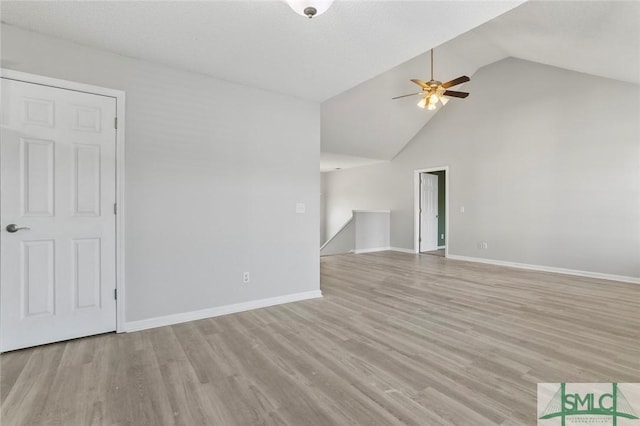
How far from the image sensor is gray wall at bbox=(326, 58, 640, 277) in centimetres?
453

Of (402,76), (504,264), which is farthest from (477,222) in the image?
(402,76)

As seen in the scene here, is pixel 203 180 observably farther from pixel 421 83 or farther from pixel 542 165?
pixel 542 165

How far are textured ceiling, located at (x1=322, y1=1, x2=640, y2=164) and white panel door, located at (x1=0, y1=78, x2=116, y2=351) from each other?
392 centimetres

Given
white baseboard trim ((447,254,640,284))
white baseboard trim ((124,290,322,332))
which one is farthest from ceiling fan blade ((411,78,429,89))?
white baseboard trim ((447,254,640,284))

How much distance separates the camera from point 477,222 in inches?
246

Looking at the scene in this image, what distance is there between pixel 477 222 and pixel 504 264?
100cm

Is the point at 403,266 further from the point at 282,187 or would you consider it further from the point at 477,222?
the point at 282,187

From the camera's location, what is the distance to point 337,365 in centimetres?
207

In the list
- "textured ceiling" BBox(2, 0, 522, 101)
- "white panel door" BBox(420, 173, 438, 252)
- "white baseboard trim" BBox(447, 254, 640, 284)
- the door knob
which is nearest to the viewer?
"textured ceiling" BBox(2, 0, 522, 101)

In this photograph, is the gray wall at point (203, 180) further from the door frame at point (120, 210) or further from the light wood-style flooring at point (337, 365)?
the light wood-style flooring at point (337, 365)

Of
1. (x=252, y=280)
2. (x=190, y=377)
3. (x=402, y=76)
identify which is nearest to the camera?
(x=190, y=377)

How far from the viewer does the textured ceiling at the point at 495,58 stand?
9.48 feet

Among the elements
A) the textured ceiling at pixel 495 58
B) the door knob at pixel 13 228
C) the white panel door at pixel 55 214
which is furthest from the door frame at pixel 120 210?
the textured ceiling at pixel 495 58

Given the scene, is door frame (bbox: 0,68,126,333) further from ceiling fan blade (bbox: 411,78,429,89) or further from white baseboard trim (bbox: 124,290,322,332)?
ceiling fan blade (bbox: 411,78,429,89)
